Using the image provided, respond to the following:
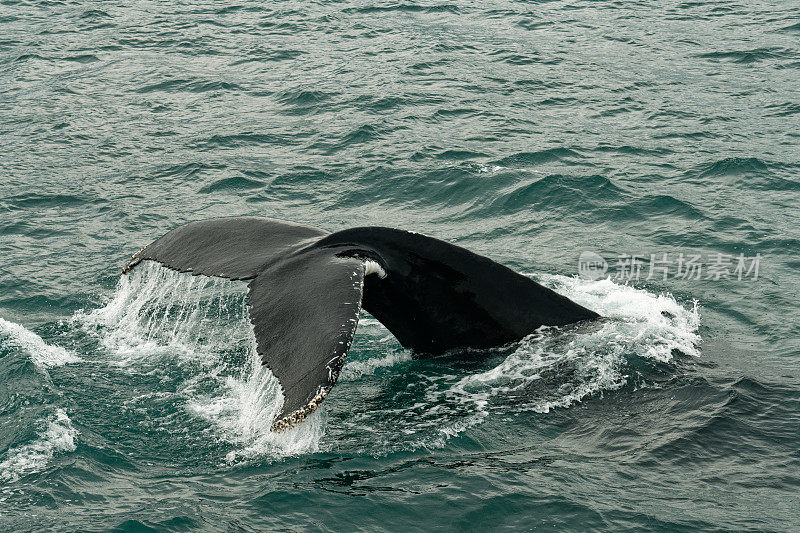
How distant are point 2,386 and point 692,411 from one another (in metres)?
4.98

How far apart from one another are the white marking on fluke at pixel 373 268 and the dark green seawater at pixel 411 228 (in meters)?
0.98

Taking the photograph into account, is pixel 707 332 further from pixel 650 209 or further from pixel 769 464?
pixel 650 209

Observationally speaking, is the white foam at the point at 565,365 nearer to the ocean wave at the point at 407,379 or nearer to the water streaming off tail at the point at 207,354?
the ocean wave at the point at 407,379

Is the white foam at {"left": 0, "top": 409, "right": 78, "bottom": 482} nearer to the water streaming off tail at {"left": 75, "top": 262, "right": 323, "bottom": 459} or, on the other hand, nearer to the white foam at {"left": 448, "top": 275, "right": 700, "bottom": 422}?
the water streaming off tail at {"left": 75, "top": 262, "right": 323, "bottom": 459}

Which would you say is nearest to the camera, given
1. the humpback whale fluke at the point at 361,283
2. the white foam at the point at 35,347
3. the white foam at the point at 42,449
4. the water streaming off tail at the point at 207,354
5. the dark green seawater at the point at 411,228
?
the humpback whale fluke at the point at 361,283

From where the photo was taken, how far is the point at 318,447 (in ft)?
20.1

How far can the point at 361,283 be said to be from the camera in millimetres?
5535

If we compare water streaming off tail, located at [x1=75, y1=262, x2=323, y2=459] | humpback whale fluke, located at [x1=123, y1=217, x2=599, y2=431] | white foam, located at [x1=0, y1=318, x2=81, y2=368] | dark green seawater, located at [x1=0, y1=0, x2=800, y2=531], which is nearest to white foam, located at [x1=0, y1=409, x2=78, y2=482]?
dark green seawater, located at [x1=0, y1=0, x2=800, y2=531]

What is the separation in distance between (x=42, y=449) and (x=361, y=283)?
99.6 inches

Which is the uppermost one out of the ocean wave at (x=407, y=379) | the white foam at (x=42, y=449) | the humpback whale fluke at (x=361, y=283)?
the humpback whale fluke at (x=361, y=283)

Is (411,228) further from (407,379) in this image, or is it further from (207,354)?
(407,379)

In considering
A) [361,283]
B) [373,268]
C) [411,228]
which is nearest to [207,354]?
[373,268]

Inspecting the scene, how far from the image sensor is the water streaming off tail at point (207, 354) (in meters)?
6.24

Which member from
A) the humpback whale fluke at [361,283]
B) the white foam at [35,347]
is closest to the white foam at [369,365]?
the humpback whale fluke at [361,283]
